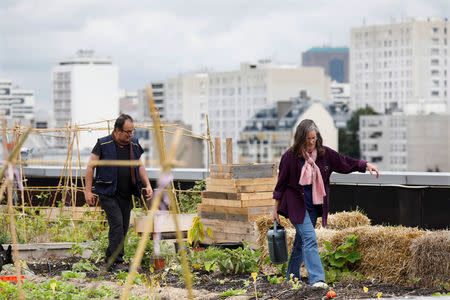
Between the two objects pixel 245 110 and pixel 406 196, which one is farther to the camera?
pixel 245 110

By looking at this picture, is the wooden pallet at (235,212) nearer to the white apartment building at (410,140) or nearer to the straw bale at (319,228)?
the straw bale at (319,228)

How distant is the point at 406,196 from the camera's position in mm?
10906

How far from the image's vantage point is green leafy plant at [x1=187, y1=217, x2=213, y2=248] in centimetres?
992

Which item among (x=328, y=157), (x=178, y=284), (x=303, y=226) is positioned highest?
(x=328, y=157)

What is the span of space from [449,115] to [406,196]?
137850 mm

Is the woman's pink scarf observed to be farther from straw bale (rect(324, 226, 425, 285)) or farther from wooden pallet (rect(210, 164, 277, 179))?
wooden pallet (rect(210, 164, 277, 179))

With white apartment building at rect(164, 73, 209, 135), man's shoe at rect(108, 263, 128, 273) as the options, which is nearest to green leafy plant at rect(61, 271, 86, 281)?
man's shoe at rect(108, 263, 128, 273)

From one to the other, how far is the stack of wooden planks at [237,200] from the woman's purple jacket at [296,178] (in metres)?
1.91

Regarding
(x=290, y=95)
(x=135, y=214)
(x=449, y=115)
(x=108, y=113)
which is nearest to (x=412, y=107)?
(x=449, y=115)

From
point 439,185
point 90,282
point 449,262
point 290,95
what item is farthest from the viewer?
point 290,95

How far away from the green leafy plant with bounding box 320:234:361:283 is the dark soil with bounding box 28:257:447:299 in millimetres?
205

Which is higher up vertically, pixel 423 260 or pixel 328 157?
pixel 328 157

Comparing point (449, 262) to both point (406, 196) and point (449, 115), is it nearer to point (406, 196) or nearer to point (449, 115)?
point (406, 196)

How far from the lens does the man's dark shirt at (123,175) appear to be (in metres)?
8.59
